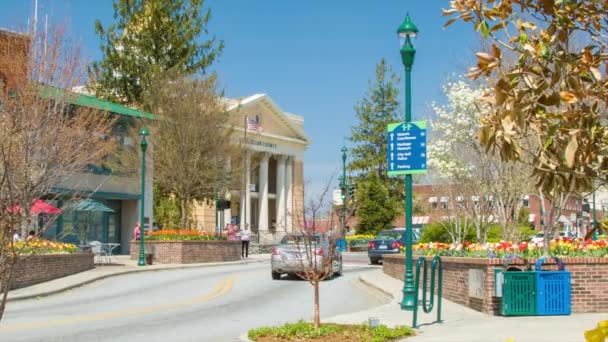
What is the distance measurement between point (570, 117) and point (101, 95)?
5117 centimetres

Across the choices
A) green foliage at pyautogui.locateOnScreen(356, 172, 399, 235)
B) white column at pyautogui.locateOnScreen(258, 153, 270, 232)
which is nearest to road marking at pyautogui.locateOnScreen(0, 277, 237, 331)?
green foliage at pyautogui.locateOnScreen(356, 172, 399, 235)

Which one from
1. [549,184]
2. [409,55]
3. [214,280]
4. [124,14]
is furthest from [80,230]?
[549,184]

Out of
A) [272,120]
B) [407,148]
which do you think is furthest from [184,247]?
[272,120]

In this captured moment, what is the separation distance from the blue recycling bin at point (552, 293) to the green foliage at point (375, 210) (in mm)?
52245

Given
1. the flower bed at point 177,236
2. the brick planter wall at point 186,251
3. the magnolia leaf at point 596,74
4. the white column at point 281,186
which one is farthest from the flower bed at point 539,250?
the white column at point 281,186

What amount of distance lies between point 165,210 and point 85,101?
1746cm

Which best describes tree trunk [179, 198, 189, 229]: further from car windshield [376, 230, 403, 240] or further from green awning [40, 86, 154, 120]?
car windshield [376, 230, 403, 240]

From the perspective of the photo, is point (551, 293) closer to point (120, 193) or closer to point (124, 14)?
point (120, 193)

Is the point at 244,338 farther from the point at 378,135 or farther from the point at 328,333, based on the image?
the point at 378,135

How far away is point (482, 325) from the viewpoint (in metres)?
12.9

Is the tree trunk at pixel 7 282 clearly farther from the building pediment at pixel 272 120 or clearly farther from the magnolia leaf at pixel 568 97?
the building pediment at pixel 272 120

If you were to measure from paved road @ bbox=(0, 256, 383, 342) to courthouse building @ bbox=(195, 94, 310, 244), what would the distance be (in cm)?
4063

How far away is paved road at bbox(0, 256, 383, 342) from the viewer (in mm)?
13148

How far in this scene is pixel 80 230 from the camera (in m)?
39.2
